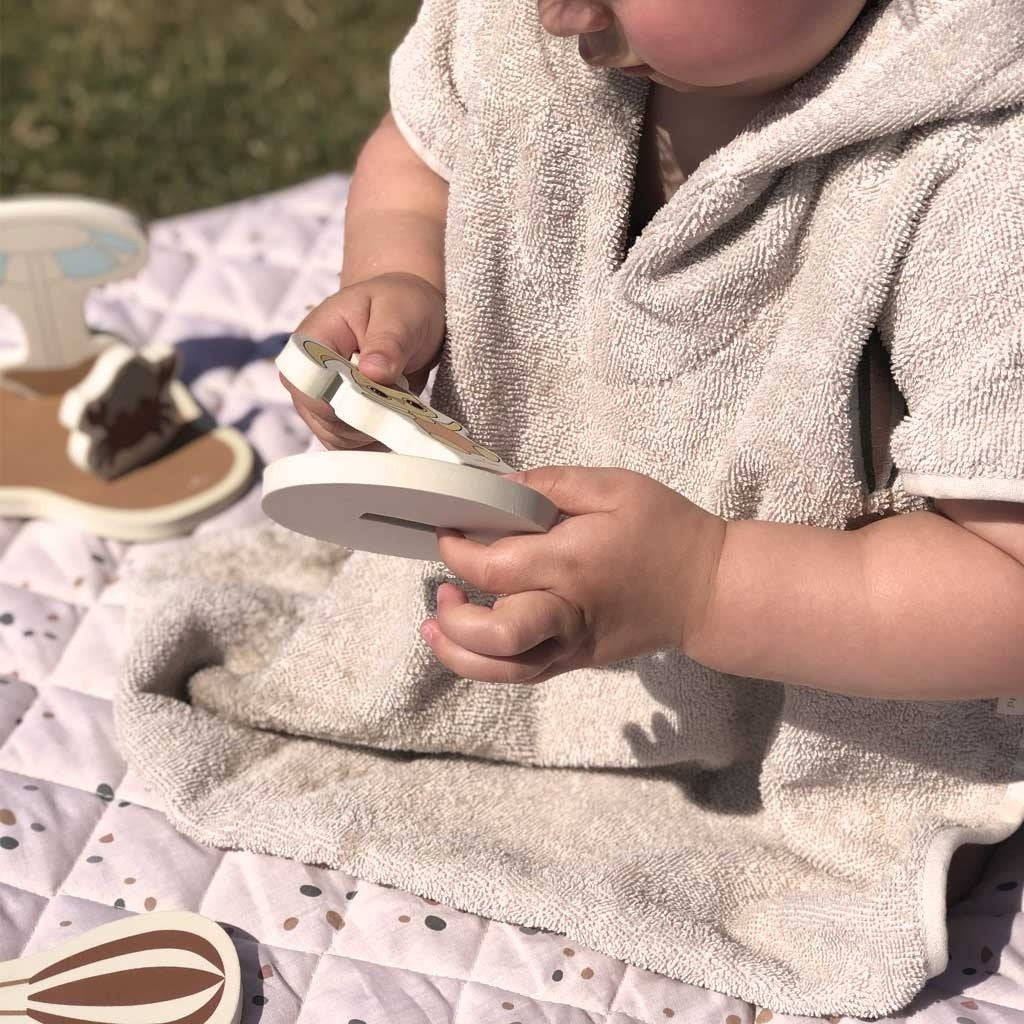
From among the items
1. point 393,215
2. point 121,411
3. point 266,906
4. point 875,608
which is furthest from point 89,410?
point 875,608

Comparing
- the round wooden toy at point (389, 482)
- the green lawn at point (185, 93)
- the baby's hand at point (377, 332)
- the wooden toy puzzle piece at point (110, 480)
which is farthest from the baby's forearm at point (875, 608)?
the green lawn at point (185, 93)

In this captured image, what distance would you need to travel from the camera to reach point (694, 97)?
0.81 metres

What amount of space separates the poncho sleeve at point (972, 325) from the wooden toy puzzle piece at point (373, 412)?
0.69 feet

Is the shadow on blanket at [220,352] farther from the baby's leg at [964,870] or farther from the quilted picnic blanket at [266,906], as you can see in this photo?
the baby's leg at [964,870]

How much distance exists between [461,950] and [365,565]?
27 cm

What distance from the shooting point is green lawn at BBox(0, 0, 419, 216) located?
2047mm

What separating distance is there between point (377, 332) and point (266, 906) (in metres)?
0.34

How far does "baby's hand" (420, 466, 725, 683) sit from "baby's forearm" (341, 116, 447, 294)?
0.26 metres

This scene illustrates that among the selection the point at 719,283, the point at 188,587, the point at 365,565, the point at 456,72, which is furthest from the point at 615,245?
the point at 188,587

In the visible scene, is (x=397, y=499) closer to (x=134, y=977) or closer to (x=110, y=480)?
(x=134, y=977)

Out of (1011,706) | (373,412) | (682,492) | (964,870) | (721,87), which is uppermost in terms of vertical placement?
(721,87)

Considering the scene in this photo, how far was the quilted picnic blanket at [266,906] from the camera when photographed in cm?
85

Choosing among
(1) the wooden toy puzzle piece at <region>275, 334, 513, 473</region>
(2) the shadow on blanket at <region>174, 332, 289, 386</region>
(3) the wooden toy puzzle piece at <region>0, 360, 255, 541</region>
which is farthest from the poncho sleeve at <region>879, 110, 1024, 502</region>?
(2) the shadow on blanket at <region>174, 332, 289, 386</region>

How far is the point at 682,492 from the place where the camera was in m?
0.87
